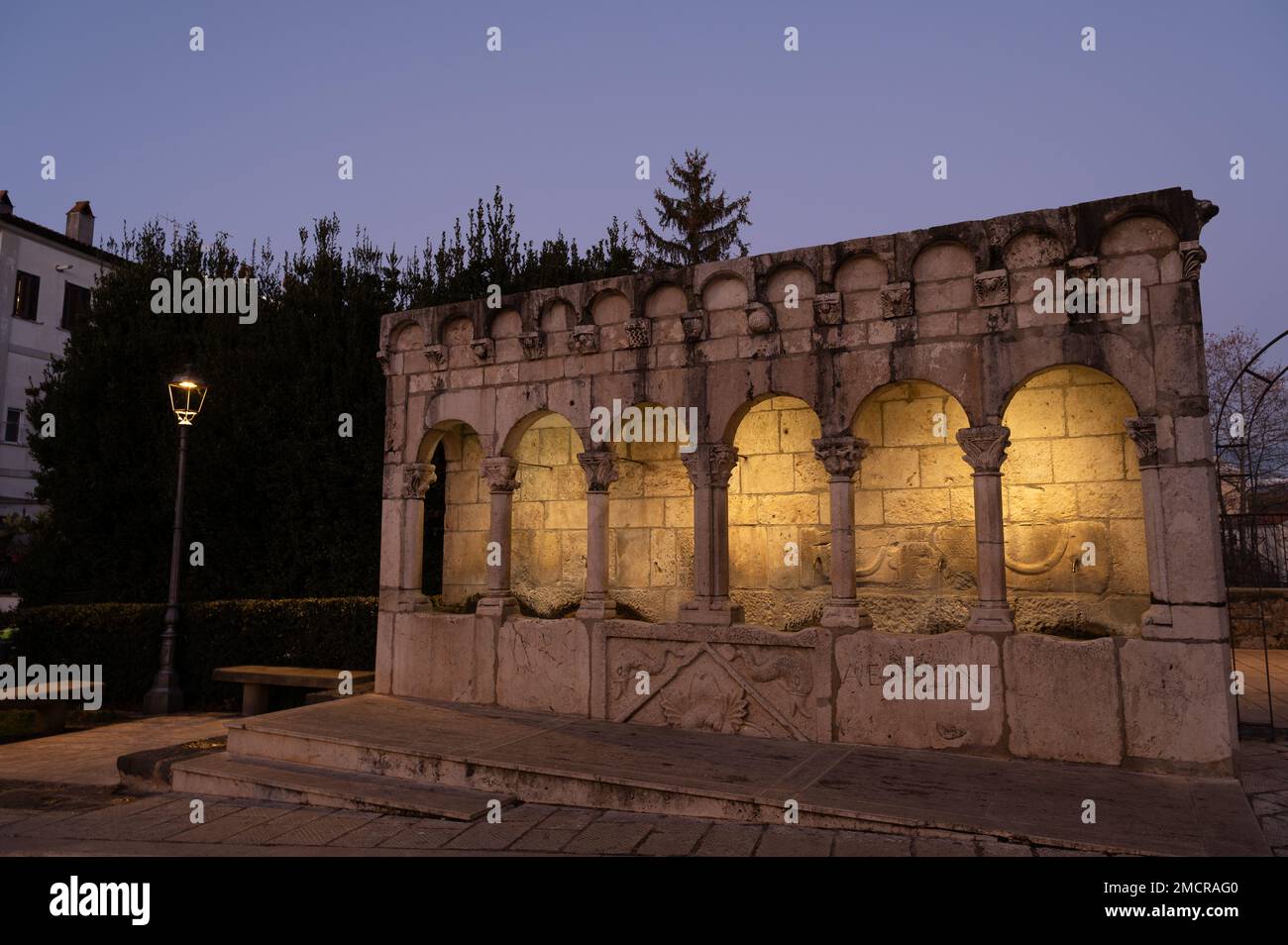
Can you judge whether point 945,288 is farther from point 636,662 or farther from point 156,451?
point 156,451

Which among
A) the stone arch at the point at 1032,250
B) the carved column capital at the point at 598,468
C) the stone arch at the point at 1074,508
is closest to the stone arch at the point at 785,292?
the stone arch at the point at 1032,250

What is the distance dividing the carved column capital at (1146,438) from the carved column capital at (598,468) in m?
4.56

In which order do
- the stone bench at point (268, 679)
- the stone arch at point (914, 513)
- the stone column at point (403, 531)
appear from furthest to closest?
the stone bench at point (268, 679)
the stone column at point (403, 531)
the stone arch at point (914, 513)

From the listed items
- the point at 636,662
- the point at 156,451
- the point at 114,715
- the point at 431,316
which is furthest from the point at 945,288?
the point at 156,451

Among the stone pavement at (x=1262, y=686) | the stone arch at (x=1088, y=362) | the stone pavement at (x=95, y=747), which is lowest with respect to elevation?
the stone pavement at (x=95, y=747)

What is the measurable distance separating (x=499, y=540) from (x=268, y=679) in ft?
12.1

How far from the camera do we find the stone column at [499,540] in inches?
343

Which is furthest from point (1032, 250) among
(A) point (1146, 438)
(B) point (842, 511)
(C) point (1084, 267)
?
(B) point (842, 511)

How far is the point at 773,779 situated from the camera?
5.66 m

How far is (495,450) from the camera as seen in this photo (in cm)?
899

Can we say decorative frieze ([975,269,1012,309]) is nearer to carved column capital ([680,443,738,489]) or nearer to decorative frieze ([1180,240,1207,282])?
decorative frieze ([1180,240,1207,282])

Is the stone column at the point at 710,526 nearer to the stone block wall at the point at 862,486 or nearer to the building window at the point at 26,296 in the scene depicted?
the stone block wall at the point at 862,486

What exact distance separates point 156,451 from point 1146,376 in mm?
13760

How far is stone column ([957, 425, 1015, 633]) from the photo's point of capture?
653cm
